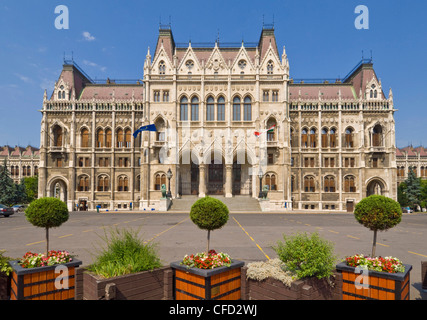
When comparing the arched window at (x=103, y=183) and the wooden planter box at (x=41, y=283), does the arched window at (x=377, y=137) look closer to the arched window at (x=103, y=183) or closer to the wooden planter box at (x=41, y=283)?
the arched window at (x=103, y=183)

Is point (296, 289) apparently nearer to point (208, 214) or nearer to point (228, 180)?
point (208, 214)

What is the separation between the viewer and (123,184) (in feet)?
154

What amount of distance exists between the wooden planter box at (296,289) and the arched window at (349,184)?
45.3 m

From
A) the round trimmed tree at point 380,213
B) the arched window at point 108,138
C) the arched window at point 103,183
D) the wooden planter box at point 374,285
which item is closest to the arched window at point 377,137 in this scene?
the arched window at point 108,138

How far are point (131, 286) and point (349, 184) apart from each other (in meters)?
47.6

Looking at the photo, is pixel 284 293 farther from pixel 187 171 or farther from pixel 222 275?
pixel 187 171

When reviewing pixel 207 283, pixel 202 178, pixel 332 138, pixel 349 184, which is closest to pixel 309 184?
pixel 349 184

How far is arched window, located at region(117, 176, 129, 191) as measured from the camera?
153 feet

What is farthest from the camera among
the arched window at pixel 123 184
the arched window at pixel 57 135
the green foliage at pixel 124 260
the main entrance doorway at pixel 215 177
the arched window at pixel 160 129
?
the arched window at pixel 57 135

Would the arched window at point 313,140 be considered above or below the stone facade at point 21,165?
above

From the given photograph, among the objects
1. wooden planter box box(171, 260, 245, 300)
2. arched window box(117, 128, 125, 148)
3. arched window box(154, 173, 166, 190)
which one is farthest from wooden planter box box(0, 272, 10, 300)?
arched window box(117, 128, 125, 148)

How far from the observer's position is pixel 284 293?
497 centimetres

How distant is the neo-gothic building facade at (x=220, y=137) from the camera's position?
4338 cm

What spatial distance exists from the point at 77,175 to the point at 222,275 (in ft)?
155
